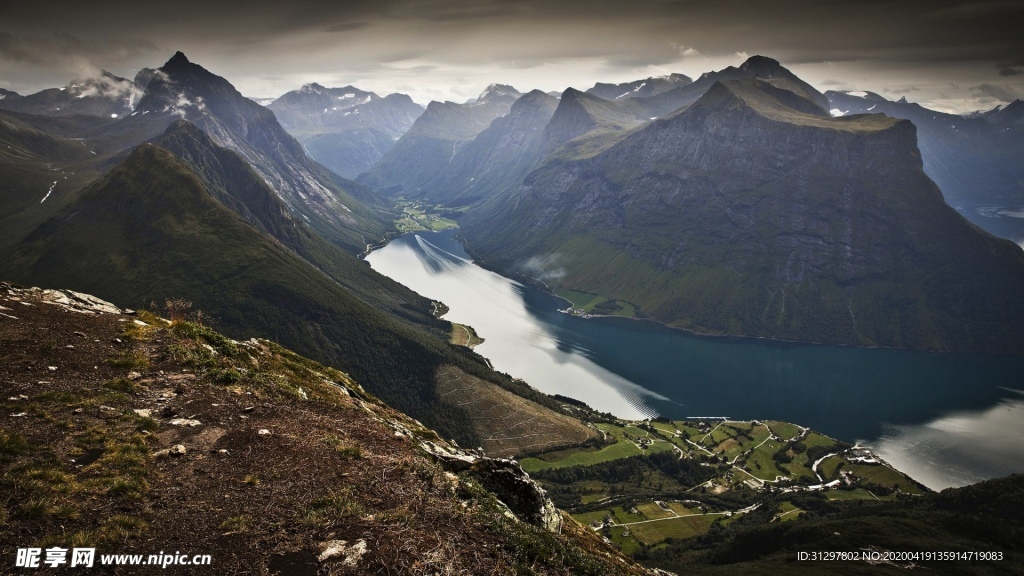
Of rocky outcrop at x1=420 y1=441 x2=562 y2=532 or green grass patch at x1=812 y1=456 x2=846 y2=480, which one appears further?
green grass patch at x1=812 y1=456 x2=846 y2=480

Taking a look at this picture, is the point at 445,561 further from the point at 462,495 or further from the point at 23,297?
the point at 23,297

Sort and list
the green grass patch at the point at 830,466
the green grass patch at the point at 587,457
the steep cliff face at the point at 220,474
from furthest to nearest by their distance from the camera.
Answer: the green grass patch at the point at 830,466
the green grass patch at the point at 587,457
the steep cliff face at the point at 220,474

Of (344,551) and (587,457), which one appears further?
(587,457)

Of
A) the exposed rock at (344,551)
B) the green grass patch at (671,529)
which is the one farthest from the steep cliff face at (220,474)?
the green grass patch at (671,529)

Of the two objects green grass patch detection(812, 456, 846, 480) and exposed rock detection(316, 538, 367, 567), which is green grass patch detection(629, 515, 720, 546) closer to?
green grass patch detection(812, 456, 846, 480)

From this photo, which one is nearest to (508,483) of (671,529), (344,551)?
(344,551)

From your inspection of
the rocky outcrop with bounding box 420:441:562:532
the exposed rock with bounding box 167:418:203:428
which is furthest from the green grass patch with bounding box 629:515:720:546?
the exposed rock with bounding box 167:418:203:428

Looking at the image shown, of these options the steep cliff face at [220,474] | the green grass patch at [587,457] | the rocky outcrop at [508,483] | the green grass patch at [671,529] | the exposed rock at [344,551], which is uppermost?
the steep cliff face at [220,474]

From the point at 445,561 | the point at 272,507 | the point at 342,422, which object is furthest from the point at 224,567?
the point at 342,422

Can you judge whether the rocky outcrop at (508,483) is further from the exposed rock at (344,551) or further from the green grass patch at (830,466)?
the green grass patch at (830,466)

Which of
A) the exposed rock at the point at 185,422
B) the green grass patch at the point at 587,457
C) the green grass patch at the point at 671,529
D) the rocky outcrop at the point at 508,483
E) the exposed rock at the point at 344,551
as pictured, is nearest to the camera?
the exposed rock at the point at 344,551

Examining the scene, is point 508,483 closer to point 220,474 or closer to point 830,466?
point 220,474
